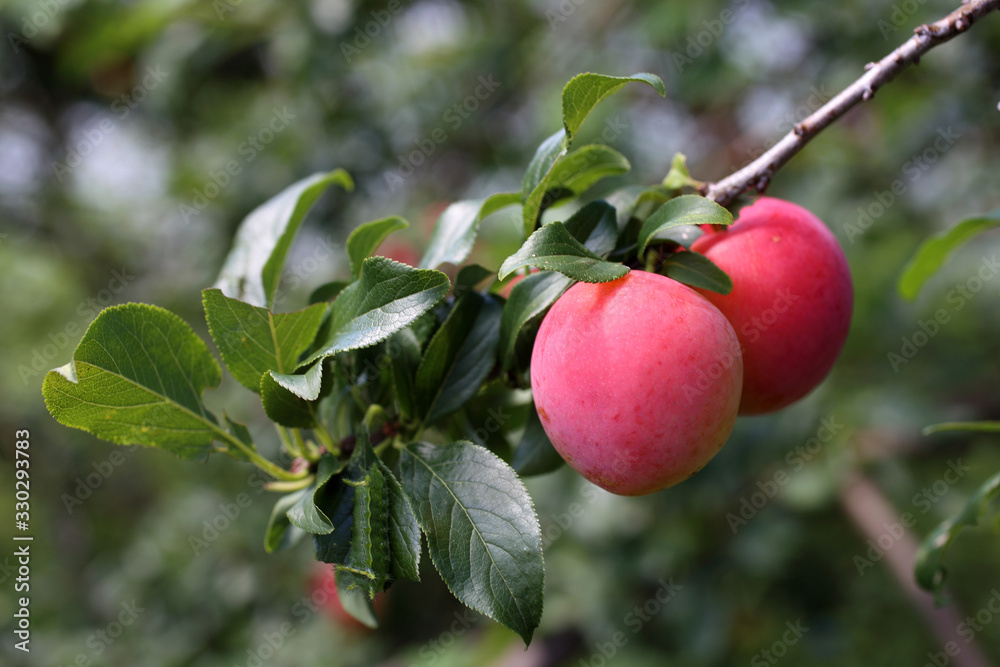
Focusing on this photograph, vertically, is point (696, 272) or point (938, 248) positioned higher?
point (696, 272)

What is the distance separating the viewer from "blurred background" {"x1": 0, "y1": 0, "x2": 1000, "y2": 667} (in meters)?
1.64

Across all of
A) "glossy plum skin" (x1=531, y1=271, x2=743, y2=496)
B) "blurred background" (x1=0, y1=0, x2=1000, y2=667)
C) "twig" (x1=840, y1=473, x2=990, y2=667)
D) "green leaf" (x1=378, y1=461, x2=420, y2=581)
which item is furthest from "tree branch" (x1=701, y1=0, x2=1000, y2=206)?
"twig" (x1=840, y1=473, x2=990, y2=667)

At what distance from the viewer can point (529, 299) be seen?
23.0 inches

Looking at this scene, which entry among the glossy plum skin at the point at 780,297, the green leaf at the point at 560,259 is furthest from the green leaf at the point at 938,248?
the green leaf at the point at 560,259

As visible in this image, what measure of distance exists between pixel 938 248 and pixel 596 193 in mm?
1117

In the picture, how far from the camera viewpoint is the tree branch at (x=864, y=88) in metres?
0.55

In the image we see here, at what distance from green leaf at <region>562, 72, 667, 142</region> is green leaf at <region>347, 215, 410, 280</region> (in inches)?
7.7

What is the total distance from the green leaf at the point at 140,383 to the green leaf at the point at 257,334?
0.12 ft

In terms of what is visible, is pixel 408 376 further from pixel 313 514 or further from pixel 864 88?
pixel 864 88

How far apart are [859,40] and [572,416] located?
1.73 meters

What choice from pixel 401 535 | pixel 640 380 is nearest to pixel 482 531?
pixel 401 535

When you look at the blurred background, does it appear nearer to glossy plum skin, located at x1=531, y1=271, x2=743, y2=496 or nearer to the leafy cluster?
the leafy cluster

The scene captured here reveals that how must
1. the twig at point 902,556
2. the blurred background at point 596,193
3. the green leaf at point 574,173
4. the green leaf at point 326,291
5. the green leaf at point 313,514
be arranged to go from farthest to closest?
the blurred background at point 596,193 → the twig at point 902,556 → the green leaf at point 326,291 → the green leaf at point 574,173 → the green leaf at point 313,514

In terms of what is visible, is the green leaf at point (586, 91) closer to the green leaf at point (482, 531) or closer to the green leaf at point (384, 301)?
the green leaf at point (384, 301)
